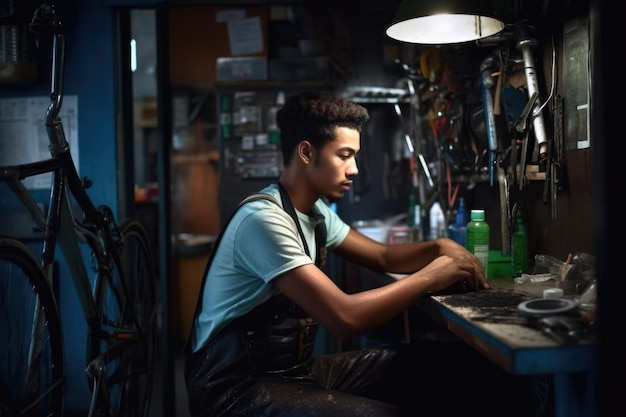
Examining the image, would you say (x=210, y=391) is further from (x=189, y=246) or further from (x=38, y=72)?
(x=189, y=246)

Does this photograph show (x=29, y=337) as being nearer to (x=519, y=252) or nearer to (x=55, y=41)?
(x=55, y=41)

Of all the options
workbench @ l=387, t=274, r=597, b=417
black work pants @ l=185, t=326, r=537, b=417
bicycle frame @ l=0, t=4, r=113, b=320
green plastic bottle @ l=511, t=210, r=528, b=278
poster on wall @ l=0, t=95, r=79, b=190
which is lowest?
black work pants @ l=185, t=326, r=537, b=417

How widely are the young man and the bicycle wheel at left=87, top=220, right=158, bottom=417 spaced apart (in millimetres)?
772

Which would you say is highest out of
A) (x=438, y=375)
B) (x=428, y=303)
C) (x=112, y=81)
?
(x=112, y=81)

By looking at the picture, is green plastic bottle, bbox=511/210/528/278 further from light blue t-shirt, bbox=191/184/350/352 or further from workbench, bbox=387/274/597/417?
light blue t-shirt, bbox=191/184/350/352

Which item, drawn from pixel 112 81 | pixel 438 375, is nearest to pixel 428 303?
pixel 438 375

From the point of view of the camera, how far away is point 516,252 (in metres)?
2.58

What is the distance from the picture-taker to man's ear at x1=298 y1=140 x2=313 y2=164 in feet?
7.54

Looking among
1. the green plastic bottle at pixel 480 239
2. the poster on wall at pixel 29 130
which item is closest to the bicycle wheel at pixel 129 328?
the poster on wall at pixel 29 130

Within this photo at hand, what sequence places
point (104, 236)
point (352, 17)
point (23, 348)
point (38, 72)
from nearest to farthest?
1. point (23, 348)
2. point (104, 236)
3. point (38, 72)
4. point (352, 17)

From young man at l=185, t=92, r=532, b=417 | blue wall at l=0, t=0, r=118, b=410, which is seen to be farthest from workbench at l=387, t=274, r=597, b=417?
blue wall at l=0, t=0, r=118, b=410

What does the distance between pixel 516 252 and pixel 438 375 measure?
2.04ft

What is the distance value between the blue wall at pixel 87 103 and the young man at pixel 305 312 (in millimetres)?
1490

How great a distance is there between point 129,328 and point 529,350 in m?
2.24
